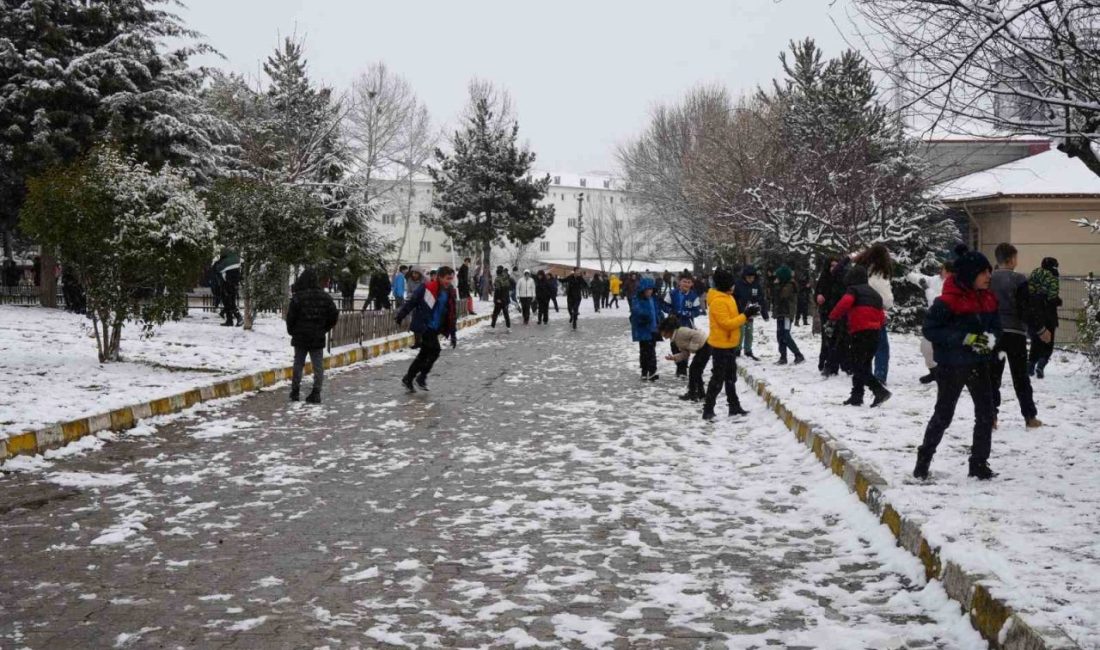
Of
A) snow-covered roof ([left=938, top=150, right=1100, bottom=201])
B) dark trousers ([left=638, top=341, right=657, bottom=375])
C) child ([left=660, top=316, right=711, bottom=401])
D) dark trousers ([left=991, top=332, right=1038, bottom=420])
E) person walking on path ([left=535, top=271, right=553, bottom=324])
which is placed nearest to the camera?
dark trousers ([left=991, top=332, right=1038, bottom=420])

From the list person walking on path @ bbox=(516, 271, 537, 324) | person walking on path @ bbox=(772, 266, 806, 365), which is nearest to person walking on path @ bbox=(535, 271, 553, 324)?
person walking on path @ bbox=(516, 271, 537, 324)

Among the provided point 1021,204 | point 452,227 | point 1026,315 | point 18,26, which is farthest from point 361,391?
point 452,227

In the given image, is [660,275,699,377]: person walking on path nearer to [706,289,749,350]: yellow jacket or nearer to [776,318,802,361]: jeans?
[776,318,802,361]: jeans

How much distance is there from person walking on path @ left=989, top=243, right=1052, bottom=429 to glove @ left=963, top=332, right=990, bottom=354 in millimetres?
2520

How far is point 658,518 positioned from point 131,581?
3.33m

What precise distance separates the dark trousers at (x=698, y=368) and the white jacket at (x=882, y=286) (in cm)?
210

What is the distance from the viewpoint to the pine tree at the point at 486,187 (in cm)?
5191

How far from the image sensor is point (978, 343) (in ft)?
22.9

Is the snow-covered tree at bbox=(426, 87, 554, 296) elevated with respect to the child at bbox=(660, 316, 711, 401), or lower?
elevated

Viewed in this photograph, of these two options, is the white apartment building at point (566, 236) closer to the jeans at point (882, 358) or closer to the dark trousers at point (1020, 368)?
the jeans at point (882, 358)

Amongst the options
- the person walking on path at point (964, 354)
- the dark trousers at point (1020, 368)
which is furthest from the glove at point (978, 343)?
the dark trousers at point (1020, 368)

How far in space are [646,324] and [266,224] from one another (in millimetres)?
9955

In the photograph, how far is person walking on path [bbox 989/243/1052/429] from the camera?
31.0 feet

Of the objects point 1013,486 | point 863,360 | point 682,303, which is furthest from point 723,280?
point 1013,486
